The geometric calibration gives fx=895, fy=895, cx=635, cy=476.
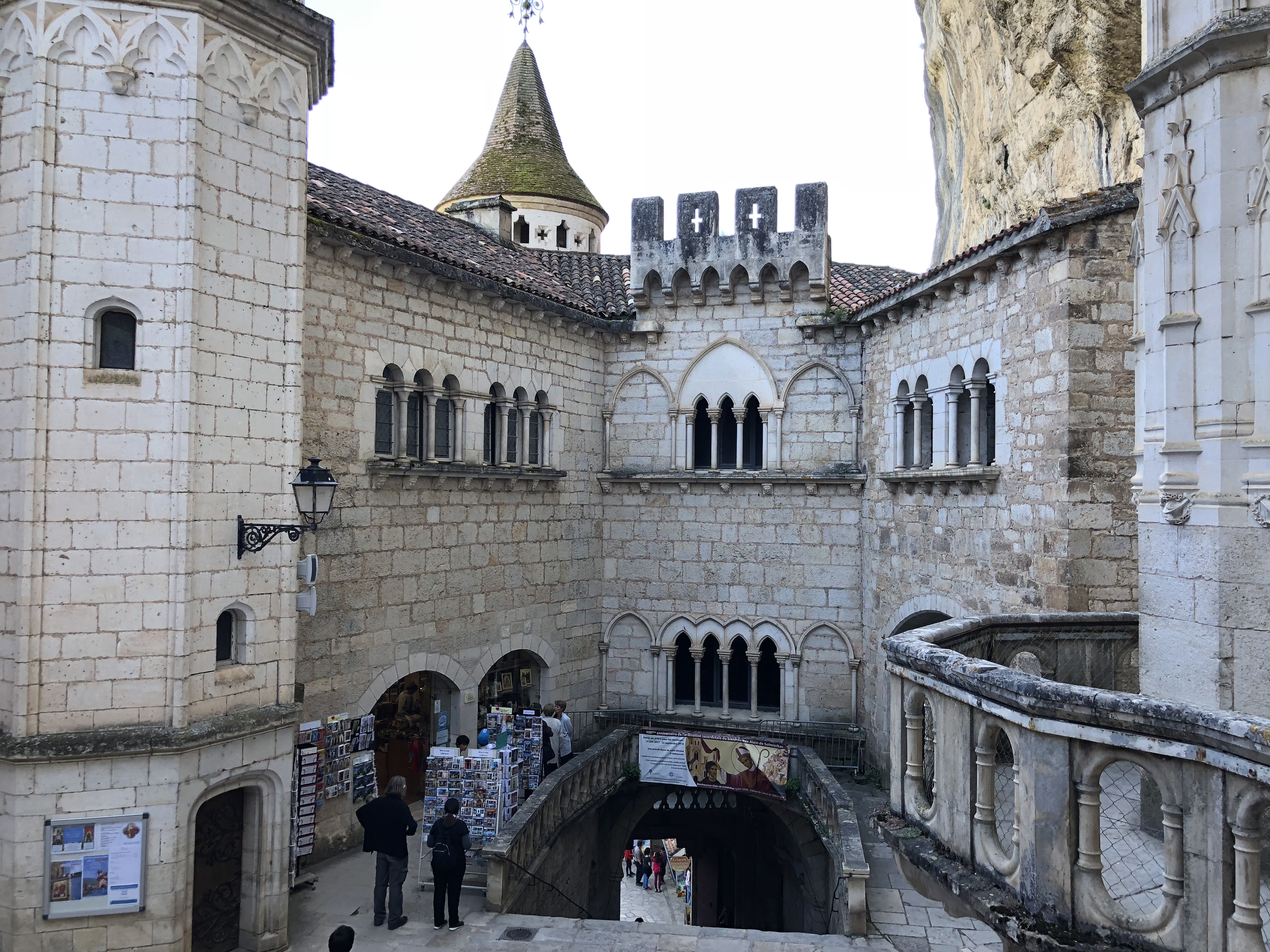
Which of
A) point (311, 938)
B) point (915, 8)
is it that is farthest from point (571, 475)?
point (915, 8)

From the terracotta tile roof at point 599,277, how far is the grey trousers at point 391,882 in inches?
426

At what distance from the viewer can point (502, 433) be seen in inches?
594

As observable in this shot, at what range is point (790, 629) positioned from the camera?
1659 centimetres

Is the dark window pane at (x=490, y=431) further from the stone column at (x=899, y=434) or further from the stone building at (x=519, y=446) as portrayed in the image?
the stone column at (x=899, y=434)

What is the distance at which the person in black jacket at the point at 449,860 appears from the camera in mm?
9375

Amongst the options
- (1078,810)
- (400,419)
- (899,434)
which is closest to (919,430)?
(899,434)

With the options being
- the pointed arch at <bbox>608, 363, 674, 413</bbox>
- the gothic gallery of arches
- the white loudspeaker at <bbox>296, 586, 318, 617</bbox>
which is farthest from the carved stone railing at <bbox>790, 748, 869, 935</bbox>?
the pointed arch at <bbox>608, 363, 674, 413</bbox>

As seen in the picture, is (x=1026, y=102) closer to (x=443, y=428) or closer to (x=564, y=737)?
(x=443, y=428)

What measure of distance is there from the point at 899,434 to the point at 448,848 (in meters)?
9.57

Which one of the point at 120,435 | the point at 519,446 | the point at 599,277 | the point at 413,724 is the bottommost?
the point at 413,724

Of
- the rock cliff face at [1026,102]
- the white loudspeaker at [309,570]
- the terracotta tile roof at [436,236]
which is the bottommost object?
the white loudspeaker at [309,570]

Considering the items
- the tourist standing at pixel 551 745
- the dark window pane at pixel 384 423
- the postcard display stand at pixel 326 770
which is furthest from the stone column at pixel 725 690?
the dark window pane at pixel 384 423

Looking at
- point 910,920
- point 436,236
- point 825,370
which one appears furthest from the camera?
point 825,370

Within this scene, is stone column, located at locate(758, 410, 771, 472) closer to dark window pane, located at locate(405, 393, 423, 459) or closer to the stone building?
the stone building
